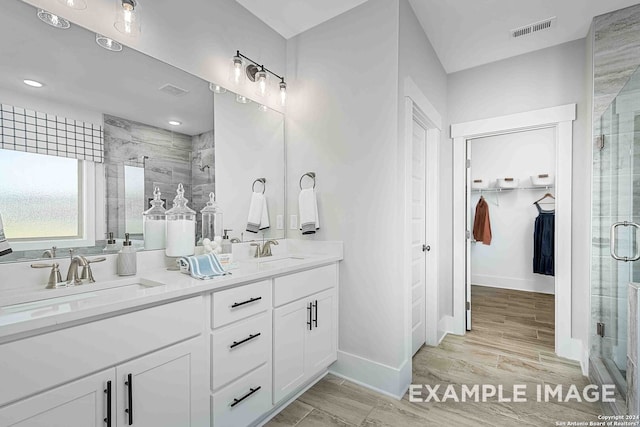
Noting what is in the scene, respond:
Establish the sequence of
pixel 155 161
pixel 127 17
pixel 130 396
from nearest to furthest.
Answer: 1. pixel 130 396
2. pixel 127 17
3. pixel 155 161

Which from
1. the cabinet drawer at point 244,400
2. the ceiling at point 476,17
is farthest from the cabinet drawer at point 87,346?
the ceiling at point 476,17

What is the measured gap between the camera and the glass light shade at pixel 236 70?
6.91ft

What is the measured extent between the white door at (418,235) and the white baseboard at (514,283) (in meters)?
2.80

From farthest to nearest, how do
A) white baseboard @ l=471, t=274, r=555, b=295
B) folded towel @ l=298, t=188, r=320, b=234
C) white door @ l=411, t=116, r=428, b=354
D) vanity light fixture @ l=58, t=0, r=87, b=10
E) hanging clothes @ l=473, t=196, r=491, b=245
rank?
hanging clothes @ l=473, t=196, r=491, b=245 → white baseboard @ l=471, t=274, r=555, b=295 → white door @ l=411, t=116, r=428, b=354 → folded towel @ l=298, t=188, r=320, b=234 → vanity light fixture @ l=58, t=0, r=87, b=10

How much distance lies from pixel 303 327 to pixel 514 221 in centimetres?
435

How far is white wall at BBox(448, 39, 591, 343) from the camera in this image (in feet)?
8.29

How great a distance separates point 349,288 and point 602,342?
1785 mm

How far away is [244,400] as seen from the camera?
158 cm

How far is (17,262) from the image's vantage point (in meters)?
1.29

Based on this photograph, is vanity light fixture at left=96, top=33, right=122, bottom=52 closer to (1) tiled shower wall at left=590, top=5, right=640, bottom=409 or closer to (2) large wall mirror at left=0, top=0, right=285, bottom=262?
(2) large wall mirror at left=0, top=0, right=285, bottom=262

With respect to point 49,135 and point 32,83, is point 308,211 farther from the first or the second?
point 32,83

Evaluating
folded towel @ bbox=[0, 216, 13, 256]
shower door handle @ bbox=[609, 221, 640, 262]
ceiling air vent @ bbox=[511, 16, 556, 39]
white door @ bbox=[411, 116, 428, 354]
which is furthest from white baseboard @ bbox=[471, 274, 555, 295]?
folded towel @ bbox=[0, 216, 13, 256]

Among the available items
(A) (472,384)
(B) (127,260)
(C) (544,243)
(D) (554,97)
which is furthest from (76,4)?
(C) (544,243)

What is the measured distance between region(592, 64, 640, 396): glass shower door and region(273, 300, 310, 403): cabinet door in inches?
70.9
